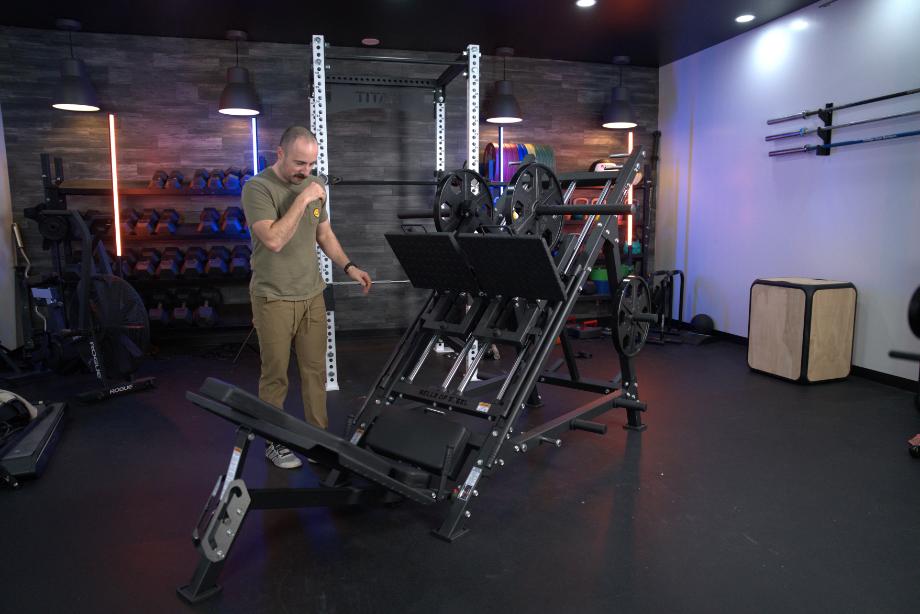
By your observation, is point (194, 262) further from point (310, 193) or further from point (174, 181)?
point (310, 193)

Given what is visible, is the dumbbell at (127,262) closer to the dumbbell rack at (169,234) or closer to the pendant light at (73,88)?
the dumbbell rack at (169,234)

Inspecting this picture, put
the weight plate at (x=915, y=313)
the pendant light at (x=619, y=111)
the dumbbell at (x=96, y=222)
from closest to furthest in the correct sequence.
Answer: the weight plate at (x=915, y=313)
the dumbbell at (x=96, y=222)
the pendant light at (x=619, y=111)

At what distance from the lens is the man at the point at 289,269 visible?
8.29ft

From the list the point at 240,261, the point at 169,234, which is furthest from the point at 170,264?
the point at 240,261

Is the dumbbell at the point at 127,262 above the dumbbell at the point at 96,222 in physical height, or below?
below

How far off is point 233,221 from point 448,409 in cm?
362

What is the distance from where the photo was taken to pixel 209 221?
546 cm

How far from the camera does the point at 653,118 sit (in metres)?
6.90

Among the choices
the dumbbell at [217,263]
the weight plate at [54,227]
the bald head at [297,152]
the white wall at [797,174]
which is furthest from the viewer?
the dumbbell at [217,263]

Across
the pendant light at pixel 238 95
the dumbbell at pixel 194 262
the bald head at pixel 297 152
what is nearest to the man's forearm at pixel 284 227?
the bald head at pixel 297 152

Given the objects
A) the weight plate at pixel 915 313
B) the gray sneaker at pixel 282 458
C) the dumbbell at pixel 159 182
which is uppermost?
the dumbbell at pixel 159 182

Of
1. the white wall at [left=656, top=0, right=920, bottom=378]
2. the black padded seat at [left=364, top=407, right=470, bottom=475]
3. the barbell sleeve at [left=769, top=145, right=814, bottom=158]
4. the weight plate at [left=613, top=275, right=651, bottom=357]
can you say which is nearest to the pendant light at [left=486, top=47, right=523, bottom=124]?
the white wall at [left=656, top=0, right=920, bottom=378]

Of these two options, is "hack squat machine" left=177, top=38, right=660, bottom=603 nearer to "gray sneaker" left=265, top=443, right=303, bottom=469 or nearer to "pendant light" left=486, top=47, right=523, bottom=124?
"gray sneaker" left=265, top=443, right=303, bottom=469

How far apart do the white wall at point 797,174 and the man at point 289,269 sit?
Result: 371 centimetres
